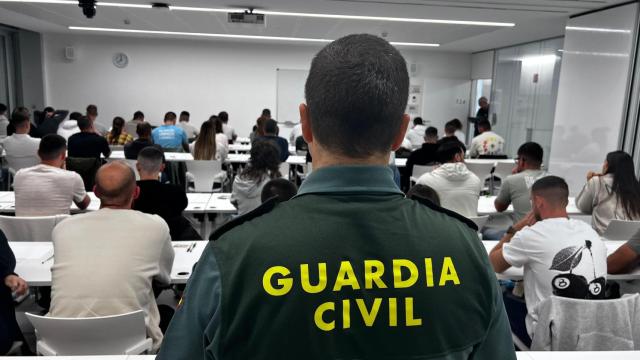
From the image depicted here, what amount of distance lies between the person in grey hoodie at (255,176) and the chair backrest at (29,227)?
150 cm

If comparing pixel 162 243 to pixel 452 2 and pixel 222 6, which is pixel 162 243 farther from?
pixel 222 6

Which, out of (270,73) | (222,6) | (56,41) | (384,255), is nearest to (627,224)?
(384,255)

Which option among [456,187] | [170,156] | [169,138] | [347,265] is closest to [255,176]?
[456,187]

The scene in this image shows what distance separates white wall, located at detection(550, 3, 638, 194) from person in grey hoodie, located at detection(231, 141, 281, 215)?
14.2 ft

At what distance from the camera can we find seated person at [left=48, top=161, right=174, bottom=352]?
6.89 feet

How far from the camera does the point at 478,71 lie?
1240 centimetres

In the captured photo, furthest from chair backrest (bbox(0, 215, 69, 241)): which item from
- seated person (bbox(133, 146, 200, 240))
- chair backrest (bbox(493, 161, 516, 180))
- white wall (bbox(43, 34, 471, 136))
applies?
white wall (bbox(43, 34, 471, 136))

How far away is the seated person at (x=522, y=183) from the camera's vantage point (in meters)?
4.34

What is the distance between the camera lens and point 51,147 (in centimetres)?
385

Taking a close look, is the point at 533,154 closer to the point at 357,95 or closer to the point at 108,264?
the point at 108,264

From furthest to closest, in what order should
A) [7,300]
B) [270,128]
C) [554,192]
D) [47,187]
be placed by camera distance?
[270,128] < [47,187] < [554,192] < [7,300]

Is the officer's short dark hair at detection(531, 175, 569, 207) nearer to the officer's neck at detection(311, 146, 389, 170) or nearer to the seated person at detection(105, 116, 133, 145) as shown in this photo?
the officer's neck at detection(311, 146, 389, 170)

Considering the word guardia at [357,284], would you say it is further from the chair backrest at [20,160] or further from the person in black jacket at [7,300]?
the chair backrest at [20,160]

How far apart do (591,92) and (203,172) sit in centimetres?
516
